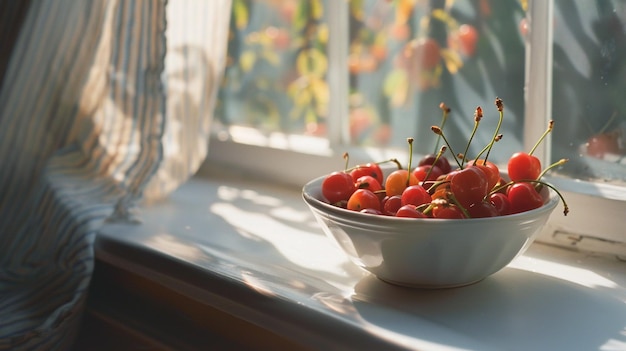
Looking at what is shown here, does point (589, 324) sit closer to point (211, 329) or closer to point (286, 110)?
point (211, 329)

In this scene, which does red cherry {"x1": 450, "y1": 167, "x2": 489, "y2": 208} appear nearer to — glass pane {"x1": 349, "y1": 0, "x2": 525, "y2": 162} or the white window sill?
the white window sill

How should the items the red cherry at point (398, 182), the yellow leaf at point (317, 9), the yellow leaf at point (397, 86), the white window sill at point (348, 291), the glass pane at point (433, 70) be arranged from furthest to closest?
the yellow leaf at point (317, 9), the yellow leaf at point (397, 86), the glass pane at point (433, 70), the red cherry at point (398, 182), the white window sill at point (348, 291)

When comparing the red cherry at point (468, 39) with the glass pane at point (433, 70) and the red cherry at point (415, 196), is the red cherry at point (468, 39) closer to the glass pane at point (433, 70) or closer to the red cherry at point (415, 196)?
the glass pane at point (433, 70)

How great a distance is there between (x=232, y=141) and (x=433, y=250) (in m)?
0.74

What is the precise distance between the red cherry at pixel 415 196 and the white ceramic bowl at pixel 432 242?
48 mm

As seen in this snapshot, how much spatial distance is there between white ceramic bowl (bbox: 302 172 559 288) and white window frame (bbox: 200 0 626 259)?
15 cm

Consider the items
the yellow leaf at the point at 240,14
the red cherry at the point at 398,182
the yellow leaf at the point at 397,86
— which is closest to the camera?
the red cherry at the point at 398,182

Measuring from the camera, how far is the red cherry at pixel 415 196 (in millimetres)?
730

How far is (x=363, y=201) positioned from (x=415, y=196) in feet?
0.18

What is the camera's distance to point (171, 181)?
3.93 feet

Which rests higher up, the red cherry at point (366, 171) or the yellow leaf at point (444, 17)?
the yellow leaf at point (444, 17)

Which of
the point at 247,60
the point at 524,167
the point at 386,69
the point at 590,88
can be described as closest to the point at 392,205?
the point at 524,167

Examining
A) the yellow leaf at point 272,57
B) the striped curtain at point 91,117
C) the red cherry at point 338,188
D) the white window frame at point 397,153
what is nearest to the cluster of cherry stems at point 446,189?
the red cherry at point 338,188

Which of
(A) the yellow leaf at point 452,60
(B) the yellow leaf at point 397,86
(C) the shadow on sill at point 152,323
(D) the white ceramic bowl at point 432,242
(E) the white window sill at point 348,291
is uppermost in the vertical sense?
(A) the yellow leaf at point 452,60
